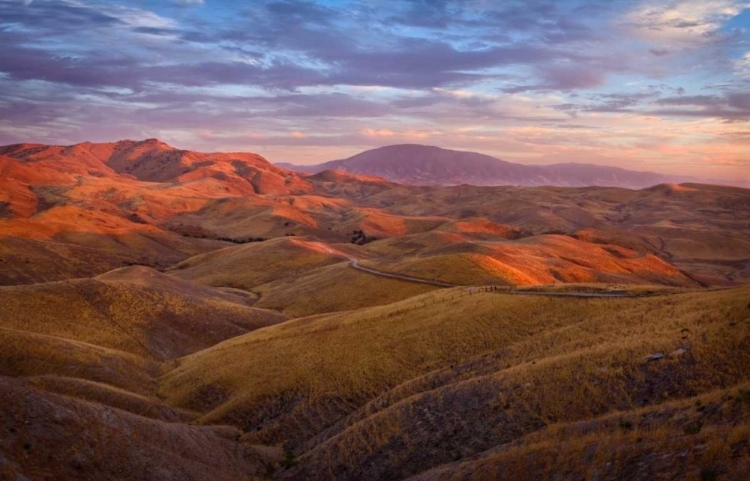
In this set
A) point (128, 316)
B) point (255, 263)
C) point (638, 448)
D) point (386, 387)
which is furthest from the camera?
point (255, 263)

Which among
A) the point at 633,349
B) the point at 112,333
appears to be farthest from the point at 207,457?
the point at 112,333

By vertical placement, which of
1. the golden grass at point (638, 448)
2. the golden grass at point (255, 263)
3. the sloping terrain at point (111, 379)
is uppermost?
the golden grass at point (638, 448)

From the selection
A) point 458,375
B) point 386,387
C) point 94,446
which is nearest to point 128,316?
point 386,387

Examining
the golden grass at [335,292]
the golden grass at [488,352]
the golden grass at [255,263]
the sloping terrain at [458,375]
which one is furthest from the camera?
the golden grass at [255,263]

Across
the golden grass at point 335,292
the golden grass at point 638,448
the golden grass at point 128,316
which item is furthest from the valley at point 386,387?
the golden grass at point 335,292

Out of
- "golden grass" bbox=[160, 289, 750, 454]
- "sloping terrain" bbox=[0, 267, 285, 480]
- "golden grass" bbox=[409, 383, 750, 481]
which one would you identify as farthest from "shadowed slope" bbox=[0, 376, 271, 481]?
"golden grass" bbox=[409, 383, 750, 481]

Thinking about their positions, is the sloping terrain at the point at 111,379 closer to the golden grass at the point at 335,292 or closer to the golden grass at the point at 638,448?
the golden grass at the point at 335,292

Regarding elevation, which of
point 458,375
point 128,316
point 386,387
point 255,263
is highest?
point 458,375

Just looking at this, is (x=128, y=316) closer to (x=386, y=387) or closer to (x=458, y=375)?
(x=386, y=387)

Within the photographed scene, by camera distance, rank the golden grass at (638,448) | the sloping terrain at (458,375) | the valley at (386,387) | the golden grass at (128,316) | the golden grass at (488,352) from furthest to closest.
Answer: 1. the golden grass at (128,316)
2. the golden grass at (488,352)
3. the sloping terrain at (458,375)
4. the valley at (386,387)
5. the golden grass at (638,448)

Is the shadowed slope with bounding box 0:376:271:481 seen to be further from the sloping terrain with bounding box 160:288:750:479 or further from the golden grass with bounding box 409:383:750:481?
the golden grass with bounding box 409:383:750:481

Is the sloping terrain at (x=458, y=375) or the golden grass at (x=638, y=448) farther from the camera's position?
the sloping terrain at (x=458, y=375)

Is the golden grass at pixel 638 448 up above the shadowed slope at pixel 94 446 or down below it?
above
